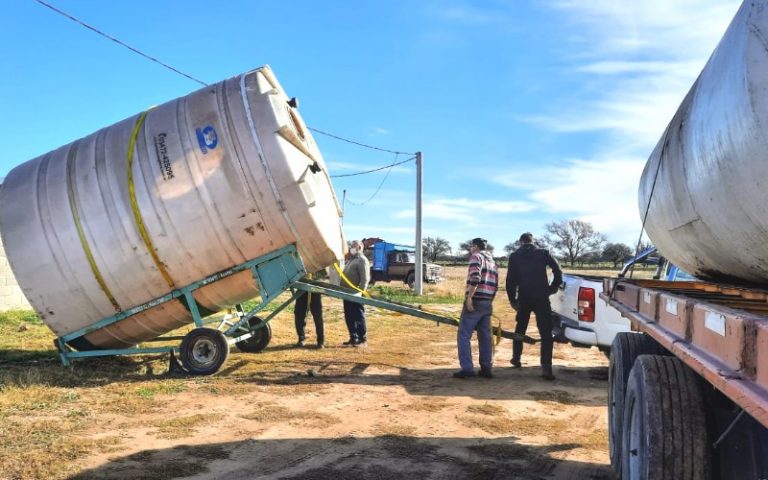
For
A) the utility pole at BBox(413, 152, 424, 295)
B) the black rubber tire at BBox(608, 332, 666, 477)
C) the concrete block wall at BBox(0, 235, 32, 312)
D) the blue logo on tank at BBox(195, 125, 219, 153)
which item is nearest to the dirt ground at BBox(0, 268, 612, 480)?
the black rubber tire at BBox(608, 332, 666, 477)

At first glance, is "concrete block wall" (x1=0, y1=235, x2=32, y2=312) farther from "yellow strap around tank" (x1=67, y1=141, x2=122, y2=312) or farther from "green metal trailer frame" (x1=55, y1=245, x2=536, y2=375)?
"yellow strap around tank" (x1=67, y1=141, x2=122, y2=312)

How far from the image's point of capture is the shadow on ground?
4.53m

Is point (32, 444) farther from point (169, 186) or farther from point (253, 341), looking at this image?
point (253, 341)

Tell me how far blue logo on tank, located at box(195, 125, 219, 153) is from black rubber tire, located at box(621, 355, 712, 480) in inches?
227

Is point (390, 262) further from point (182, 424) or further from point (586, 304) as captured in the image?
point (182, 424)

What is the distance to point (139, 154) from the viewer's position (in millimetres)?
7570

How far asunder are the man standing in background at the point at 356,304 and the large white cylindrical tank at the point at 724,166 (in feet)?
23.2

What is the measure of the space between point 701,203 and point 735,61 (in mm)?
868

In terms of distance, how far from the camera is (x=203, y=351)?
8.00 m

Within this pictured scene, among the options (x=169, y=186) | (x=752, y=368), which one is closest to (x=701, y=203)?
(x=752, y=368)

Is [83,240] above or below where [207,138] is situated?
below

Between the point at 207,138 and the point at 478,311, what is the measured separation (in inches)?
165

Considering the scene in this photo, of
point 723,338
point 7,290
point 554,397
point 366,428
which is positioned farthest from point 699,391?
point 7,290

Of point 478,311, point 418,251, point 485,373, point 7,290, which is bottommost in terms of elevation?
point 485,373
